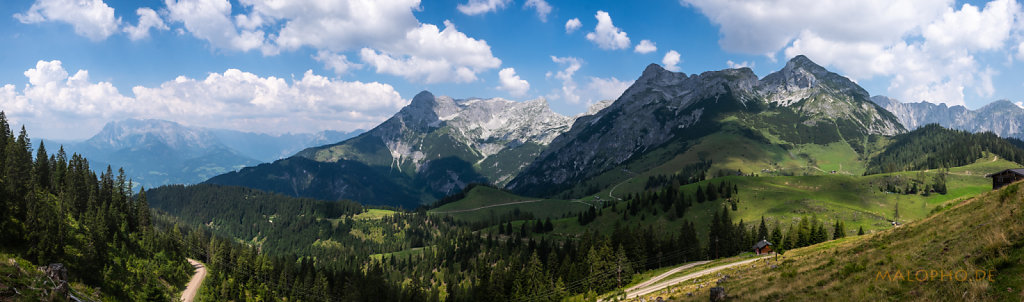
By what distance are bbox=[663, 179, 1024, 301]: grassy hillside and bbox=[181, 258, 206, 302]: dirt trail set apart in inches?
4339

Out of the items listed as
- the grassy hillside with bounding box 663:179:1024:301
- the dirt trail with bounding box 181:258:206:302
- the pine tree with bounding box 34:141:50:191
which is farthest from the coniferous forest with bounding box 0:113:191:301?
the grassy hillside with bounding box 663:179:1024:301

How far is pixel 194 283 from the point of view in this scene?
110125 mm

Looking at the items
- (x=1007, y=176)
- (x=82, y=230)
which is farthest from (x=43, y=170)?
(x=1007, y=176)

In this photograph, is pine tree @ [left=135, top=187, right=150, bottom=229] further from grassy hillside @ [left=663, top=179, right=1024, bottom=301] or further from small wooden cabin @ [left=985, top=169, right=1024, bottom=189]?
small wooden cabin @ [left=985, top=169, right=1024, bottom=189]

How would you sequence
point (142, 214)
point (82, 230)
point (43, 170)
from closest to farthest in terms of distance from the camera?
1. point (82, 230)
2. point (43, 170)
3. point (142, 214)

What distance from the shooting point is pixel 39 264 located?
205ft

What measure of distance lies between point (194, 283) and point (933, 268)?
138448mm

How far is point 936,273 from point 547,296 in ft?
261

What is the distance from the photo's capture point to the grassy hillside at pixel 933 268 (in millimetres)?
18367

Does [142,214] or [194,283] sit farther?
[142,214]

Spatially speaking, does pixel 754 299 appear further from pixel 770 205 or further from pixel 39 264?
pixel 770 205

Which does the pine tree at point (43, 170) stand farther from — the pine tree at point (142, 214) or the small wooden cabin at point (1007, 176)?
the small wooden cabin at point (1007, 176)

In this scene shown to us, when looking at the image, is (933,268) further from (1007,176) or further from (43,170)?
(43,170)

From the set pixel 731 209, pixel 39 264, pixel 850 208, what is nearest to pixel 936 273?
pixel 39 264
